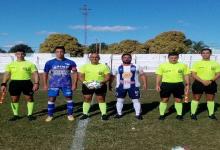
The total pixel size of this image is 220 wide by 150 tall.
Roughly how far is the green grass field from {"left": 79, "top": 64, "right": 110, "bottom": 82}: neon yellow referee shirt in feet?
3.31

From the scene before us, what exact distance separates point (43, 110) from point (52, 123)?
89.2 inches

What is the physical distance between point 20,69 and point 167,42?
257ft

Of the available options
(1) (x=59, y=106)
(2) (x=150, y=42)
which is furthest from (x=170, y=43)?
(1) (x=59, y=106)

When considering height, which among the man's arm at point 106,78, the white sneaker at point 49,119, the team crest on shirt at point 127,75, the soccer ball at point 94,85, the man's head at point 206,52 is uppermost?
the man's head at point 206,52

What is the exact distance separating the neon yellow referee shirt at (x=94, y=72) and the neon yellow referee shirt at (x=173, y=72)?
1.35 metres

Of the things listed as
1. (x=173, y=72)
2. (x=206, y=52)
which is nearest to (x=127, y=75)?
(x=173, y=72)

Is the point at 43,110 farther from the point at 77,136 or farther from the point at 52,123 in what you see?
the point at 77,136

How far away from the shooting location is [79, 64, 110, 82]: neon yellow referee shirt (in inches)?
411

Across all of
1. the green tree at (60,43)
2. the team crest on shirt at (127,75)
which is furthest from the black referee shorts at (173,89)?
the green tree at (60,43)

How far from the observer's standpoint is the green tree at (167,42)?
278ft

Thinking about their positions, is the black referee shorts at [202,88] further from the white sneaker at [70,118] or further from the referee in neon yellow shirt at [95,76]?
the white sneaker at [70,118]

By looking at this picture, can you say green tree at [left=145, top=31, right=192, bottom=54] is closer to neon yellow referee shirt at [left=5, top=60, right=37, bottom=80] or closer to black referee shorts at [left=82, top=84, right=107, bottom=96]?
black referee shorts at [left=82, top=84, right=107, bottom=96]

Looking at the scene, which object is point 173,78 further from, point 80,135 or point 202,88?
point 80,135

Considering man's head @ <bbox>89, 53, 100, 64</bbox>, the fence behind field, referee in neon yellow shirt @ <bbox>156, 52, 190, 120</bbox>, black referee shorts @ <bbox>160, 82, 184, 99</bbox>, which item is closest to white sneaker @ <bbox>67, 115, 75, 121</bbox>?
man's head @ <bbox>89, 53, 100, 64</bbox>
